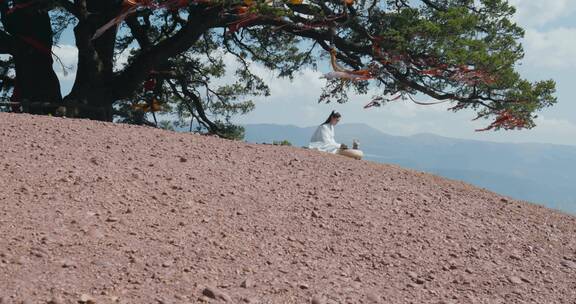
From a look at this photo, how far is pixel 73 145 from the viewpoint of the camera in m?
6.17

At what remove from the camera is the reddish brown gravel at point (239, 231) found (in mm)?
3781

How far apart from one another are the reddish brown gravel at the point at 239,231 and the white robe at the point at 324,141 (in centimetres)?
153

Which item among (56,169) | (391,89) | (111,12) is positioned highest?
(111,12)

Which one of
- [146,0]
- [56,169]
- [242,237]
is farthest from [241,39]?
[242,237]

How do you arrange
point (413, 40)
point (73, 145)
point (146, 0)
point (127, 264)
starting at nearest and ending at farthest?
point (127, 264) < point (73, 145) < point (146, 0) < point (413, 40)

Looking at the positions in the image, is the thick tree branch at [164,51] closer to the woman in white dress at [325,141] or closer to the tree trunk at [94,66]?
the tree trunk at [94,66]

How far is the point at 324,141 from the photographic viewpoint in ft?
28.4

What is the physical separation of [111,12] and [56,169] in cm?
616

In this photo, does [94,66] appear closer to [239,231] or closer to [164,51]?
[164,51]

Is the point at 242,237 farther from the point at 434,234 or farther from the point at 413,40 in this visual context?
the point at 413,40

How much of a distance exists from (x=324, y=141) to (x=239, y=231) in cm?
418

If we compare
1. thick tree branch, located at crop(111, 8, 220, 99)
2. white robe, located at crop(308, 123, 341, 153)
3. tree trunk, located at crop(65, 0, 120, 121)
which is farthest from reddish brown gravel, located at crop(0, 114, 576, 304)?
tree trunk, located at crop(65, 0, 120, 121)

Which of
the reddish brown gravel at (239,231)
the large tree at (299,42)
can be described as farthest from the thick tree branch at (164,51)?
the reddish brown gravel at (239,231)

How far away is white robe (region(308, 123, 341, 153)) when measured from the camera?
857 centimetres
